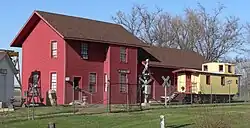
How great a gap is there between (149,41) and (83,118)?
57029mm

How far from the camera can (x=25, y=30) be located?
162ft

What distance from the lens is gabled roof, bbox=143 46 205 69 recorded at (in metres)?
56.2

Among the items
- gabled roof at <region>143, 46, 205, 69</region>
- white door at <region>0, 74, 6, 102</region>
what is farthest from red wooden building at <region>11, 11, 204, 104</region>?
white door at <region>0, 74, 6, 102</region>

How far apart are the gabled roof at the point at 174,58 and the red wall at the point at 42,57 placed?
11.8 m

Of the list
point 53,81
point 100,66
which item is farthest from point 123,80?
point 53,81

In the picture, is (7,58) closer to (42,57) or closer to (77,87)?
(42,57)

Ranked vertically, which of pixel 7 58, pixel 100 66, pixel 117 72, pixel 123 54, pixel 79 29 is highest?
pixel 79 29

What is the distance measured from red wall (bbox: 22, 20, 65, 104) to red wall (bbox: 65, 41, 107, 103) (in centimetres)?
62

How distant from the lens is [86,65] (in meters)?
46.5

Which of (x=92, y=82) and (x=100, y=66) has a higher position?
(x=100, y=66)

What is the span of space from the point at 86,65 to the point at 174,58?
627 inches

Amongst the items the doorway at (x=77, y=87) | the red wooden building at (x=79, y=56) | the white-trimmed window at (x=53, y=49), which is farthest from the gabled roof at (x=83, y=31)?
the doorway at (x=77, y=87)

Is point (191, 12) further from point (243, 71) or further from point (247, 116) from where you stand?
point (247, 116)

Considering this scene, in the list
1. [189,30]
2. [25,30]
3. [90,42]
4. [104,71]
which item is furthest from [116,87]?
[189,30]
